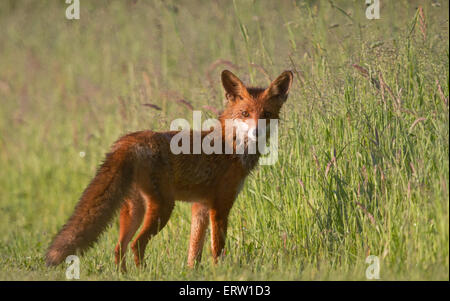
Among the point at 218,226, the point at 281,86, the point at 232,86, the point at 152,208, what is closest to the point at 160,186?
the point at 152,208

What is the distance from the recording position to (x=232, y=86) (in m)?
6.61

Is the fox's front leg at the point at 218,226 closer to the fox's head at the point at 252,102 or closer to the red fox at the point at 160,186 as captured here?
the red fox at the point at 160,186

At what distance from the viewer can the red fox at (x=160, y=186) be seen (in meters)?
5.26

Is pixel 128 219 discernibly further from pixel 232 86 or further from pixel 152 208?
pixel 232 86

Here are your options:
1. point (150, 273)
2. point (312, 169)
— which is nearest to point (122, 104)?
point (312, 169)

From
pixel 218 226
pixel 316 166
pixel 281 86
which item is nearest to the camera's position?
pixel 218 226

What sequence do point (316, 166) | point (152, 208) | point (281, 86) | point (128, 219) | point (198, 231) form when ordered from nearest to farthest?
1. point (152, 208)
2. point (128, 219)
3. point (316, 166)
4. point (198, 231)
5. point (281, 86)

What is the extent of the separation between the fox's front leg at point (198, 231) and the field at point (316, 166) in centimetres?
20

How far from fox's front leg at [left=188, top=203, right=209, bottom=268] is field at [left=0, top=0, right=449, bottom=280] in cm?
20

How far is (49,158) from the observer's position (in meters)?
11.0

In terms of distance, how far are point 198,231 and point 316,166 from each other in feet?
4.76

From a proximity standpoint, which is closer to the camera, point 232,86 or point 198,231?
point 198,231
